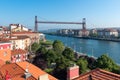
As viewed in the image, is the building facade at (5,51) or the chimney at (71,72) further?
the building facade at (5,51)

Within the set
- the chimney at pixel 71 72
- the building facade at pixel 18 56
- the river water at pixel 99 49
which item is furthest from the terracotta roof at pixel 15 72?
the river water at pixel 99 49

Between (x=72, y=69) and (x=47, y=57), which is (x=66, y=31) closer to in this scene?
(x=47, y=57)

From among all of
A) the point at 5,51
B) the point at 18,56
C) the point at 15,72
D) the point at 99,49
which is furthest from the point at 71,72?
the point at 99,49

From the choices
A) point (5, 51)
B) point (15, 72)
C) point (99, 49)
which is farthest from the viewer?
point (99, 49)

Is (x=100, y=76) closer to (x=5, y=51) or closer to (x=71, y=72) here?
(x=71, y=72)

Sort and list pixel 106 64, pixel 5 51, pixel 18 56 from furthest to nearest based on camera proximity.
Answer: pixel 18 56
pixel 5 51
pixel 106 64

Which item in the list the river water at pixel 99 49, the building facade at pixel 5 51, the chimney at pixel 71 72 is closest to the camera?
the chimney at pixel 71 72

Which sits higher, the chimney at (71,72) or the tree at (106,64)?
the chimney at (71,72)

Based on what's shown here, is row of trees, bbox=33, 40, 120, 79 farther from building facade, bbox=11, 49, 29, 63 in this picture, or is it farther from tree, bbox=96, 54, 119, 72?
building facade, bbox=11, 49, 29, 63

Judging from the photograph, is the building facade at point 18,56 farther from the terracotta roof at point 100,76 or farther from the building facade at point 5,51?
the terracotta roof at point 100,76

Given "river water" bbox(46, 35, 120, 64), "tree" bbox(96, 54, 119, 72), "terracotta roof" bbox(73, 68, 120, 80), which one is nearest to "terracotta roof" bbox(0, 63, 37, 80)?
"terracotta roof" bbox(73, 68, 120, 80)

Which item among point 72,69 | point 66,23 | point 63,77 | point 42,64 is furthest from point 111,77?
point 66,23
